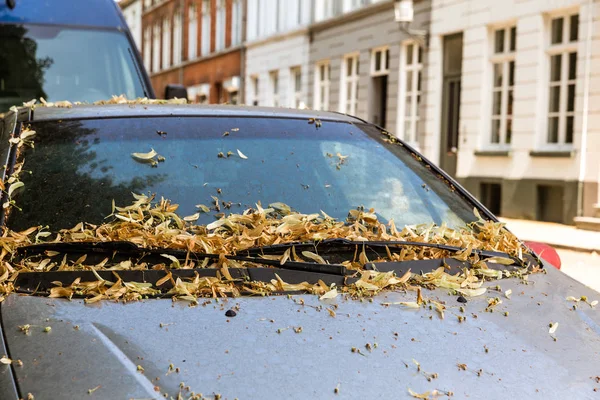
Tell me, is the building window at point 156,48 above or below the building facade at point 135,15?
below

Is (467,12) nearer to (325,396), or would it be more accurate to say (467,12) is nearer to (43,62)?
(43,62)

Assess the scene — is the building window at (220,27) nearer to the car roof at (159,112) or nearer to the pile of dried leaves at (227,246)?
the car roof at (159,112)

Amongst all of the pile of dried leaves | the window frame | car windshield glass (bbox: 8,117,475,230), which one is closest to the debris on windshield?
car windshield glass (bbox: 8,117,475,230)

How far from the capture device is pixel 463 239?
3.33 metres

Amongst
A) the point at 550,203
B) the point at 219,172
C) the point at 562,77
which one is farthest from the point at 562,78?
the point at 219,172

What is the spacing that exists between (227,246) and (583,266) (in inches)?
381

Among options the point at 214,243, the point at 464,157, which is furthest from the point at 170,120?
Answer: the point at 464,157

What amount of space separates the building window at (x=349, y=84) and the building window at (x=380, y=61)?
1186 millimetres

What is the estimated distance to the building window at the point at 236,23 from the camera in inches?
1416

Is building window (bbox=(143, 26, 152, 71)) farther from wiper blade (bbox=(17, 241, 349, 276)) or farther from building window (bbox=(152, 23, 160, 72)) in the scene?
wiper blade (bbox=(17, 241, 349, 276))

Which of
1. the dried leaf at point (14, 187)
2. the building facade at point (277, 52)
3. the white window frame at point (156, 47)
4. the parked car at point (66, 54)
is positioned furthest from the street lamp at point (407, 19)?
the white window frame at point (156, 47)

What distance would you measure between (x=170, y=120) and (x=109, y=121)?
0.72 ft

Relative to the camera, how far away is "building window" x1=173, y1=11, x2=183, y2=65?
44.8 meters

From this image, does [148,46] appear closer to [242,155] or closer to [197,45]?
[197,45]
